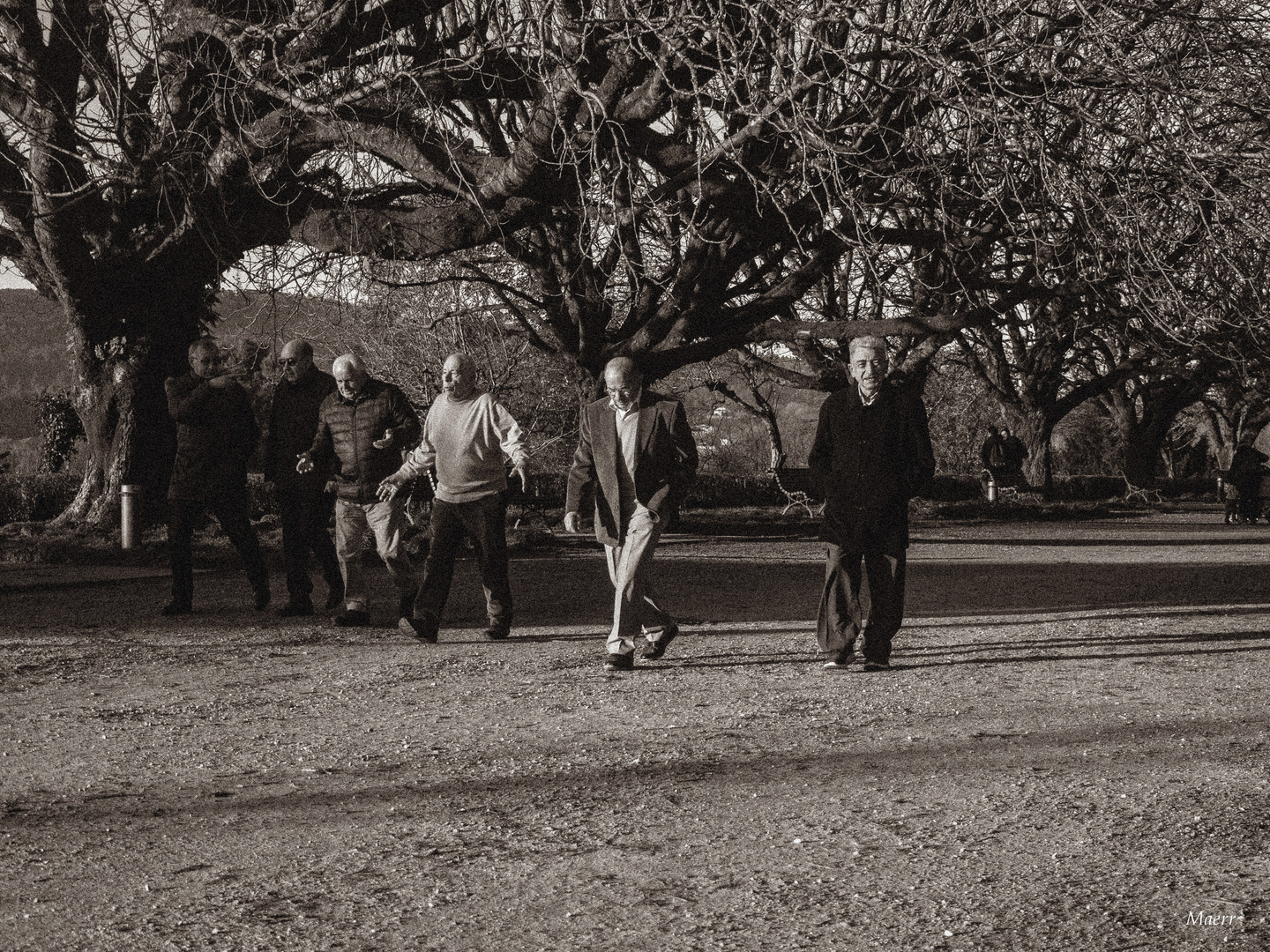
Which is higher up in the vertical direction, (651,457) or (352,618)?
(651,457)

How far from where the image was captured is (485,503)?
9000mm

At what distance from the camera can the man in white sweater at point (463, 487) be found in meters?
8.95

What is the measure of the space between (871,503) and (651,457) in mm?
1301

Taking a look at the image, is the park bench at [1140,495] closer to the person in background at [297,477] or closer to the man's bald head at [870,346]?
the person in background at [297,477]

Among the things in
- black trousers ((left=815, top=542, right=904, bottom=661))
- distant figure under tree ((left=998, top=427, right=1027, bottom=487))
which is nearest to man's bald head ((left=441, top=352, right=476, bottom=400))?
black trousers ((left=815, top=542, right=904, bottom=661))

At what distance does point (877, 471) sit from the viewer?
813 centimetres

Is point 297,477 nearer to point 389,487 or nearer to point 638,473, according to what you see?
point 389,487

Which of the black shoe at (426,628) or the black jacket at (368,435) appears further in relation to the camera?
the black jacket at (368,435)

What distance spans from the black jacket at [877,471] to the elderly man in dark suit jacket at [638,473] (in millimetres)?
874

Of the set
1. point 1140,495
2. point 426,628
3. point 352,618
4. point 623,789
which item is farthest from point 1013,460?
point 623,789

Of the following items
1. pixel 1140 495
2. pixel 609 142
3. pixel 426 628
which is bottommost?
pixel 426 628

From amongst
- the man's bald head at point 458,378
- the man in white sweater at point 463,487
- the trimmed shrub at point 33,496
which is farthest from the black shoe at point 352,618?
the trimmed shrub at point 33,496

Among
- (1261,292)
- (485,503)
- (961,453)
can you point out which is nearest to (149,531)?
(485,503)

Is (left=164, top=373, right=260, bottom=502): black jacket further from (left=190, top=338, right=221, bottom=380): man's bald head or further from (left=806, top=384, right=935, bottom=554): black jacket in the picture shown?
(left=806, top=384, right=935, bottom=554): black jacket
